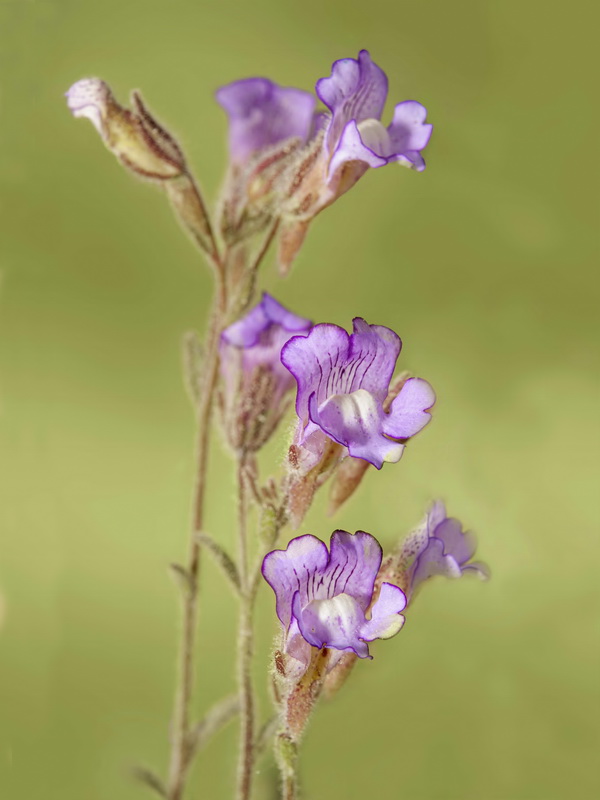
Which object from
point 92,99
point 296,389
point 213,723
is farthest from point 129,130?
point 213,723

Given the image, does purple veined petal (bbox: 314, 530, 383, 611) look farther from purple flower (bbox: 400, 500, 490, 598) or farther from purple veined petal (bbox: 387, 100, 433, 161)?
purple veined petal (bbox: 387, 100, 433, 161)

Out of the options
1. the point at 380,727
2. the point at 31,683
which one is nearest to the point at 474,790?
the point at 380,727

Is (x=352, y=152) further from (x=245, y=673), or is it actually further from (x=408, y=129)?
(x=245, y=673)

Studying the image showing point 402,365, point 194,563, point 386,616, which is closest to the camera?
point 386,616

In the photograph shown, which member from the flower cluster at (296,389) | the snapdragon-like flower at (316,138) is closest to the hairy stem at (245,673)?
the flower cluster at (296,389)

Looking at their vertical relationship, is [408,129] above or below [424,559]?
above

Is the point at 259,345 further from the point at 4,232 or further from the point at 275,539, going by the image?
the point at 4,232

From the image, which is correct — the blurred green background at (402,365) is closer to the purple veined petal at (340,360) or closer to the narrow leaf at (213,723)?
the narrow leaf at (213,723)

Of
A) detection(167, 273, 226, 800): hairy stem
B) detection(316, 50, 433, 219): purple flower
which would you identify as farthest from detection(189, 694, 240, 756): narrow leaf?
detection(316, 50, 433, 219): purple flower
